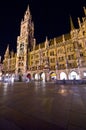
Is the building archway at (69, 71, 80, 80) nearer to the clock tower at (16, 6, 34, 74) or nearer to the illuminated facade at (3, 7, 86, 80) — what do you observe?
the illuminated facade at (3, 7, 86, 80)

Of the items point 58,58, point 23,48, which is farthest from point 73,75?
point 23,48

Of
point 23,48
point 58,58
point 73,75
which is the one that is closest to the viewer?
point 73,75

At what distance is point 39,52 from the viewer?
166 feet

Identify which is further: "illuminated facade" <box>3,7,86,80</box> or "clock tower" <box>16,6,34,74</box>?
"clock tower" <box>16,6,34,74</box>

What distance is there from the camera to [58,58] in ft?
143

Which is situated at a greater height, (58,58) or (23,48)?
(23,48)

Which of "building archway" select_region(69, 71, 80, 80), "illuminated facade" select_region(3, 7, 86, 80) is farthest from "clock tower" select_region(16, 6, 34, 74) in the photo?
"building archway" select_region(69, 71, 80, 80)

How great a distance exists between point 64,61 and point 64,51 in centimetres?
491

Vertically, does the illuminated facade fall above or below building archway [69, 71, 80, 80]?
above

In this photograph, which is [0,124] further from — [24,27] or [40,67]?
[24,27]

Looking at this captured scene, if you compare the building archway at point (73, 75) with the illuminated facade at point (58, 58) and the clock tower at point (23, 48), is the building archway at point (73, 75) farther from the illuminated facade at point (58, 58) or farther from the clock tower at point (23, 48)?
the clock tower at point (23, 48)

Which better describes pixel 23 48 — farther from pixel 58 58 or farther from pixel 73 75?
pixel 73 75

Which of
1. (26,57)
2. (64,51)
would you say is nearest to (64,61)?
(64,51)

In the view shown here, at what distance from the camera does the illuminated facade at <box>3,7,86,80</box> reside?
3662 cm
